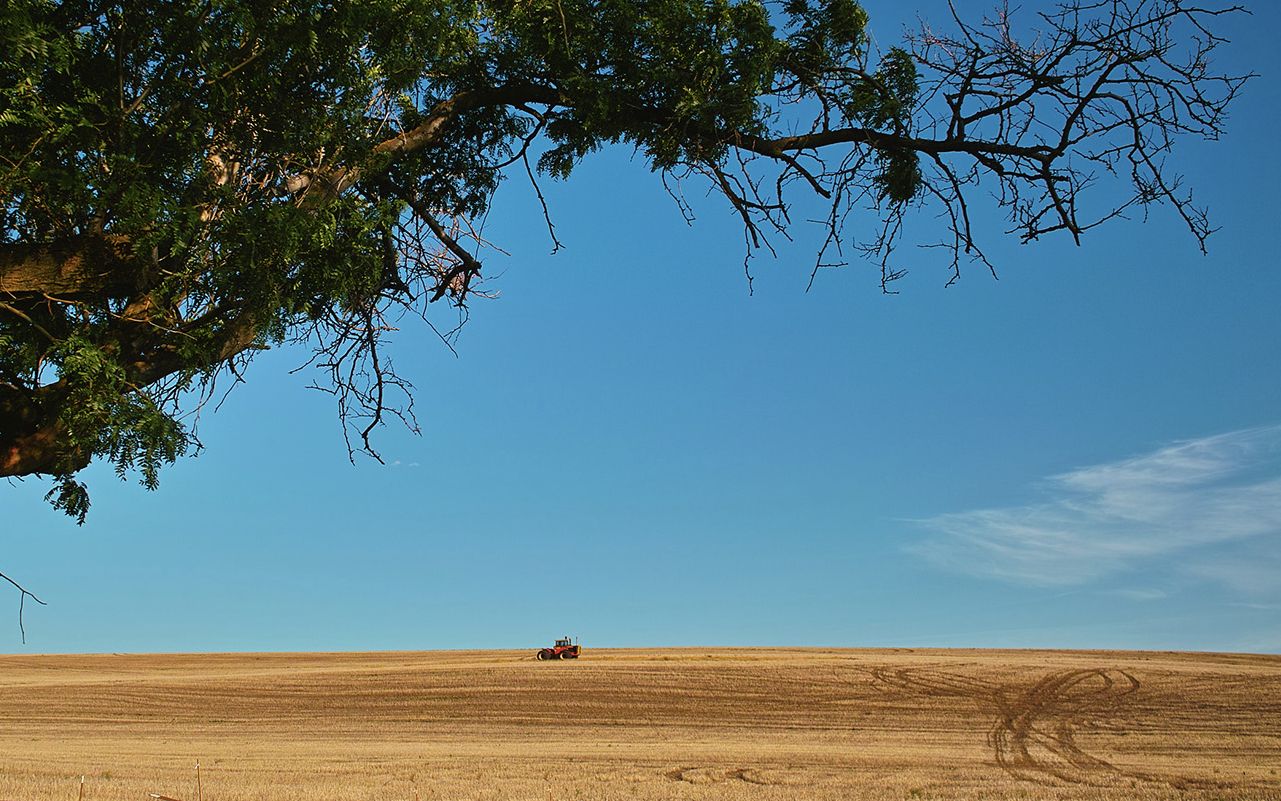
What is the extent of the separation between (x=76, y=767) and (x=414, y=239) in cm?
1531

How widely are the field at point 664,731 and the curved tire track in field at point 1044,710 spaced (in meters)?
0.14

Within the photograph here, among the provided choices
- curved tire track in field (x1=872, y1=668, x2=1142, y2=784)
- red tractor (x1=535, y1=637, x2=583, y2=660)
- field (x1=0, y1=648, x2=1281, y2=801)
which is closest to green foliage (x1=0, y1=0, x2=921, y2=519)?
field (x1=0, y1=648, x2=1281, y2=801)

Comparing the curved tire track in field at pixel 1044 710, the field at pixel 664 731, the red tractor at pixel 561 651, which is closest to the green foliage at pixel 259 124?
the field at pixel 664 731

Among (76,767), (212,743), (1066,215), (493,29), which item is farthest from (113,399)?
(212,743)

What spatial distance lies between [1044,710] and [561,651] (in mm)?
25392

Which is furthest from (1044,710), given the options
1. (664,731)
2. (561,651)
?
(561,651)

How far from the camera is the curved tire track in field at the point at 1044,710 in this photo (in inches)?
803

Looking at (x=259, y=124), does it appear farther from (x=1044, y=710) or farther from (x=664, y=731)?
(x=1044, y=710)

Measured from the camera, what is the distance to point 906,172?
7.60m

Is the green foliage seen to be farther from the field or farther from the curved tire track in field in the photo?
the curved tire track in field

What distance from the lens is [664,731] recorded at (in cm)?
2717

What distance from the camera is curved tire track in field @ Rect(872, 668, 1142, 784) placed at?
2041 cm

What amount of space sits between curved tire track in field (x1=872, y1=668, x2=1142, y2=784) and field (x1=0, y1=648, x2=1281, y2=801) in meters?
0.14

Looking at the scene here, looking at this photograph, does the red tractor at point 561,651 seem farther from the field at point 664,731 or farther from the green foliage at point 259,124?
the green foliage at point 259,124
